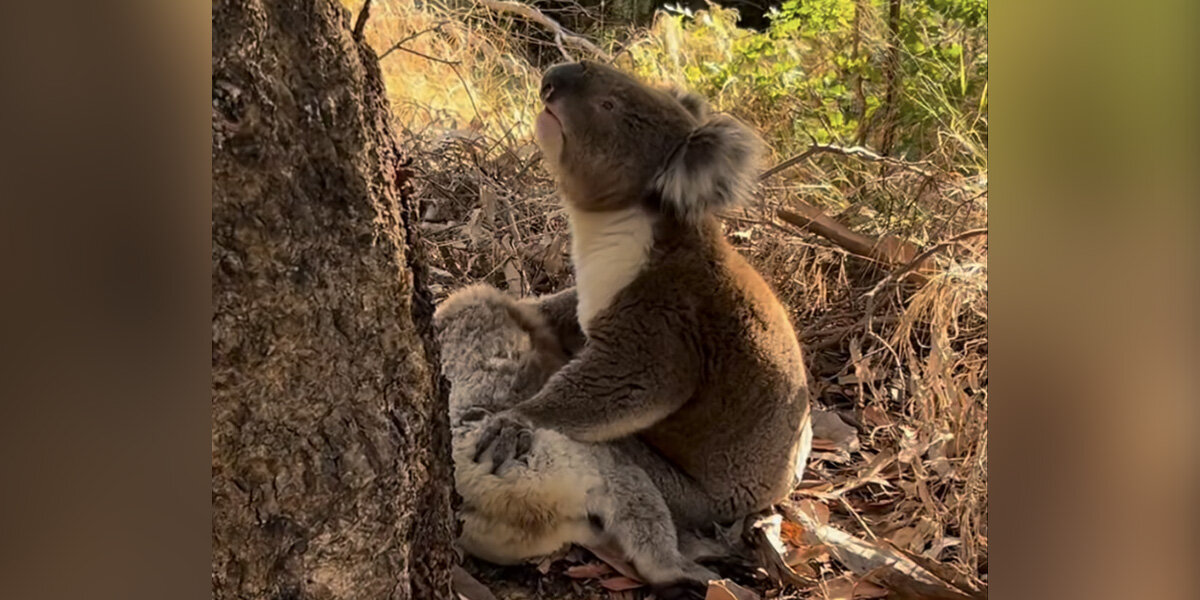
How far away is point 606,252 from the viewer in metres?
2.01

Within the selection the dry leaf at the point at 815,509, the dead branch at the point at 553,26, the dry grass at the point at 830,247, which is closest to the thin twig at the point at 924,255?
the dry grass at the point at 830,247

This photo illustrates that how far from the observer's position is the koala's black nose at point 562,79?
74.9 inches

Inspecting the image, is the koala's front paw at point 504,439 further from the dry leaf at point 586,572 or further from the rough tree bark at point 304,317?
the rough tree bark at point 304,317

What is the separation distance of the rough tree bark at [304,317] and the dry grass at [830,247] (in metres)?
0.46

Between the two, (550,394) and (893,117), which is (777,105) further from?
(550,394)

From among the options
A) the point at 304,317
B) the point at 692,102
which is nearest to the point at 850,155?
the point at 692,102

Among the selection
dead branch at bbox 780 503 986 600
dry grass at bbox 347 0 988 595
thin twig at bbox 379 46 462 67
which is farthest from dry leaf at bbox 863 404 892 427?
thin twig at bbox 379 46 462 67

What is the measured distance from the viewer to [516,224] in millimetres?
2262

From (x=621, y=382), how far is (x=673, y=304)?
19 centimetres

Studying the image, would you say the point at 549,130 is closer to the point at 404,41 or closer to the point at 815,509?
the point at 404,41

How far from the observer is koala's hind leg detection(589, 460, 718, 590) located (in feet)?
5.64

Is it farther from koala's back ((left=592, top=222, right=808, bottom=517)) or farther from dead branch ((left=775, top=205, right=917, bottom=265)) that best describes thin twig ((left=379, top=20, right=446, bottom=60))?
dead branch ((left=775, top=205, right=917, bottom=265))

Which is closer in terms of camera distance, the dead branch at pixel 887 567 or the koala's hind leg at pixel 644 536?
the dead branch at pixel 887 567

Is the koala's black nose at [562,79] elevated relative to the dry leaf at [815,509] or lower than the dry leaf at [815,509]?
elevated
